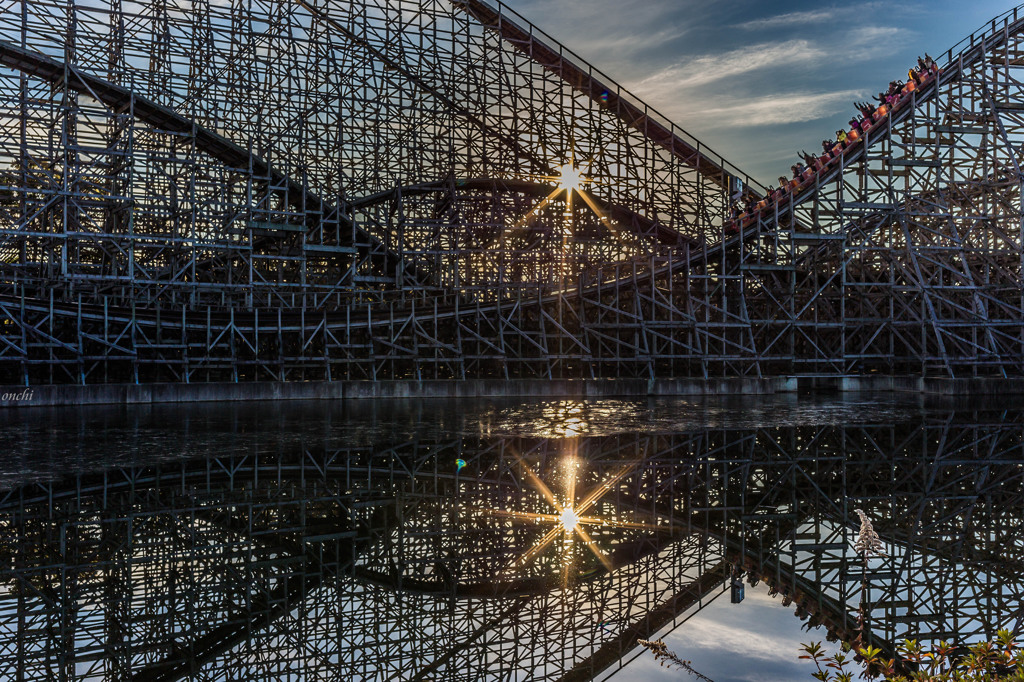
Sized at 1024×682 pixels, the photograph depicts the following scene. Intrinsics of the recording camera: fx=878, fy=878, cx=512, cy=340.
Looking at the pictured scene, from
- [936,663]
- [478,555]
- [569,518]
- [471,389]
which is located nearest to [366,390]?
[471,389]

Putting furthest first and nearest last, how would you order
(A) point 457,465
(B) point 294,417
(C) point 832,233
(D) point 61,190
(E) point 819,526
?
(C) point 832,233, (D) point 61,190, (B) point 294,417, (A) point 457,465, (E) point 819,526

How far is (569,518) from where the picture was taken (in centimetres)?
700

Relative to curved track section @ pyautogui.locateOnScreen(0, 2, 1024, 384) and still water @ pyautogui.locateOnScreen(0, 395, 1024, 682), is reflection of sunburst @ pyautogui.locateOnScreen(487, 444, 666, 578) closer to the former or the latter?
still water @ pyautogui.locateOnScreen(0, 395, 1024, 682)

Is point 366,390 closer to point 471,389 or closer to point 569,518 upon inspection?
point 471,389

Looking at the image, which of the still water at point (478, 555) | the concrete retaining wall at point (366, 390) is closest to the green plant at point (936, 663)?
the still water at point (478, 555)

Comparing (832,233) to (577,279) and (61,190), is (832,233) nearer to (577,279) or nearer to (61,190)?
(577,279)

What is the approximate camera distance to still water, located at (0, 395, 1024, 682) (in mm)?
4609

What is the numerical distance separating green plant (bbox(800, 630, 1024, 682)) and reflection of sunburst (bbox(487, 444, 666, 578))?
5.90ft

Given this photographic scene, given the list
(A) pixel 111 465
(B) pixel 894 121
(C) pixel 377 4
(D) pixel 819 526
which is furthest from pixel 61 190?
(B) pixel 894 121

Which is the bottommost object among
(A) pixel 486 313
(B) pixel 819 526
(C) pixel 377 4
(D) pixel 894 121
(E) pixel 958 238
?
(B) pixel 819 526

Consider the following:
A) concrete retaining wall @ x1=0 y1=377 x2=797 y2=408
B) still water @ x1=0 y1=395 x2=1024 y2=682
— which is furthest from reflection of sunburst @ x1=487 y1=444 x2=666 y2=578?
concrete retaining wall @ x1=0 y1=377 x2=797 y2=408

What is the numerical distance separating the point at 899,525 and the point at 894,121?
68.0 ft

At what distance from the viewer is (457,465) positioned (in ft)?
30.9

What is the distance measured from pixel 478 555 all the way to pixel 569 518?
1.23m
